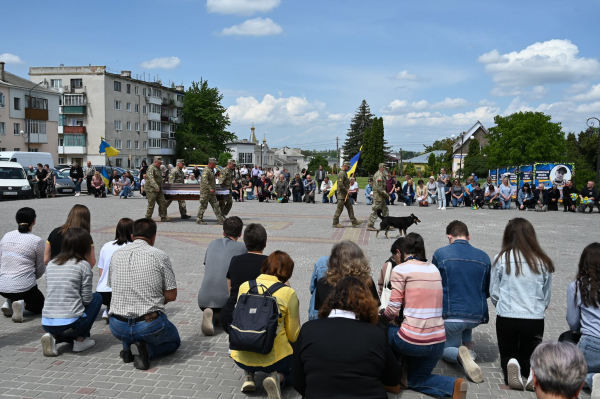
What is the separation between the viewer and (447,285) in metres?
5.31

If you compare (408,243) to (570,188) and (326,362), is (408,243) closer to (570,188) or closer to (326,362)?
(326,362)

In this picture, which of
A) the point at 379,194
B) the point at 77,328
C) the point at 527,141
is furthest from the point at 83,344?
the point at 527,141

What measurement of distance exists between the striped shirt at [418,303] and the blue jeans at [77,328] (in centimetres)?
326

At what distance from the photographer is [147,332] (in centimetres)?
525

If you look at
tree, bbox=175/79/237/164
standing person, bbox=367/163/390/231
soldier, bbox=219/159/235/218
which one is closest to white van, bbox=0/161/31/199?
soldier, bbox=219/159/235/218

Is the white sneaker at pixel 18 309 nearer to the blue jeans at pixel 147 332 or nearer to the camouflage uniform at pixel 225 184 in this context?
the blue jeans at pixel 147 332

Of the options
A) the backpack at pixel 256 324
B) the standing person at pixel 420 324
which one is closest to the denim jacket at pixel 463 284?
the standing person at pixel 420 324

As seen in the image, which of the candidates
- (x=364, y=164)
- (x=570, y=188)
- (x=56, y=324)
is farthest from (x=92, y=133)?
(x=56, y=324)

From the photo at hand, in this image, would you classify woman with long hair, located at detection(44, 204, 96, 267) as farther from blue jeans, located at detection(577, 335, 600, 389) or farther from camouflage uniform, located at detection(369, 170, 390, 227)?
camouflage uniform, located at detection(369, 170, 390, 227)

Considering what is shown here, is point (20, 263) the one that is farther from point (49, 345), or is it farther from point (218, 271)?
point (218, 271)

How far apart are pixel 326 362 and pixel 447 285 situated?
2.42 m

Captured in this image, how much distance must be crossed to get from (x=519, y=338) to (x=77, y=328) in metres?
4.56

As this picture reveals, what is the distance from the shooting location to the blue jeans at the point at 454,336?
5305 millimetres

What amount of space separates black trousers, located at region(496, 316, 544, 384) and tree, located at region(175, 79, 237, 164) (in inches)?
3111
